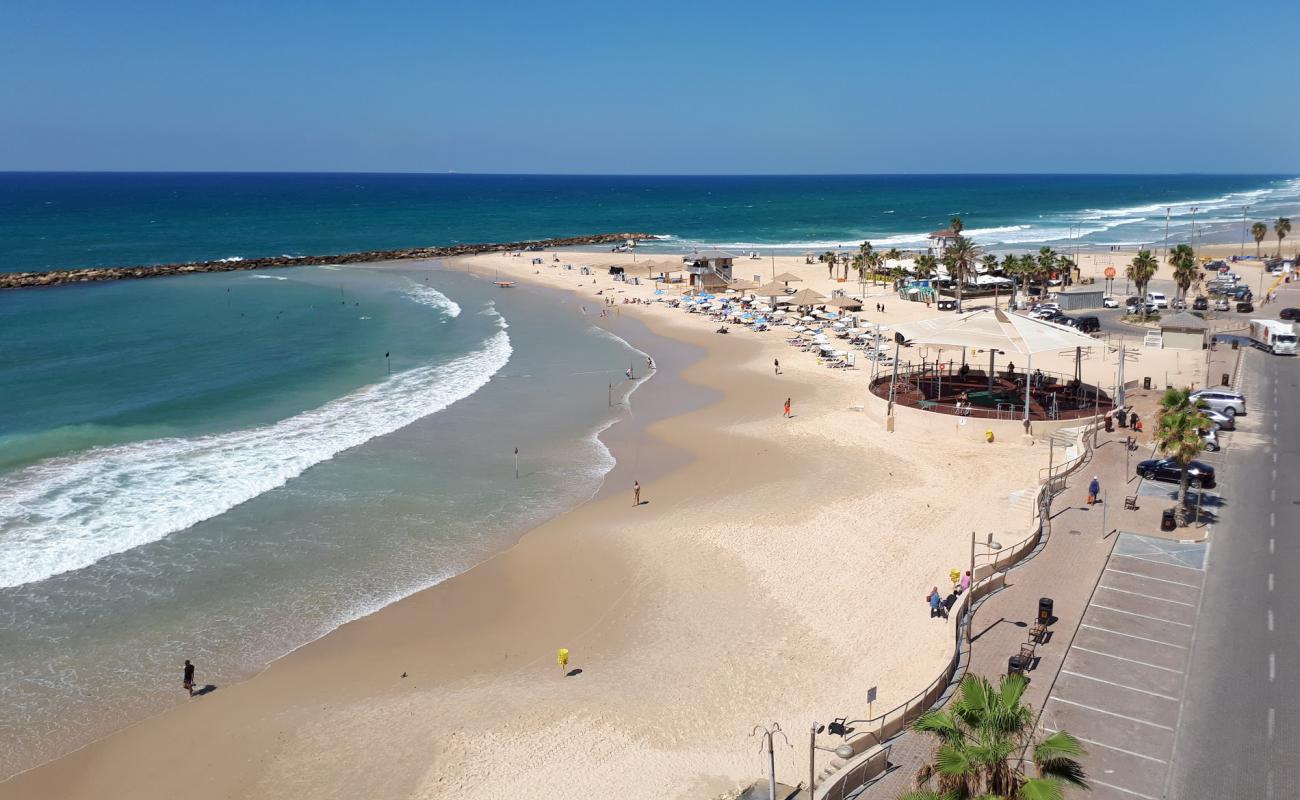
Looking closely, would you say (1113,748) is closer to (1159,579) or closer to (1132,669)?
(1132,669)

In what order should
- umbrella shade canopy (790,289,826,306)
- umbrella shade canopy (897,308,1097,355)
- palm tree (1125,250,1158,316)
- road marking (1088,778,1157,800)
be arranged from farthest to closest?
umbrella shade canopy (790,289,826,306) < palm tree (1125,250,1158,316) < umbrella shade canopy (897,308,1097,355) < road marking (1088,778,1157,800)

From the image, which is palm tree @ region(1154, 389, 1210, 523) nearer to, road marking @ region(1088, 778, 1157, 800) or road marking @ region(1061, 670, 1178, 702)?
road marking @ region(1061, 670, 1178, 702)

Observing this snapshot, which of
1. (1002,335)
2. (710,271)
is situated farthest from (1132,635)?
(710,271)

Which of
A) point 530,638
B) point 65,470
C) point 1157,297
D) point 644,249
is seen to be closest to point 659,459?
point 530,638

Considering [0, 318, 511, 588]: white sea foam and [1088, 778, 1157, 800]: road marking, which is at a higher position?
[0, 318, 511, 588]: white sea foam

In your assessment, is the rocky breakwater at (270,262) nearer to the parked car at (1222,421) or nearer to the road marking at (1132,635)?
the parked car at (1222,421)

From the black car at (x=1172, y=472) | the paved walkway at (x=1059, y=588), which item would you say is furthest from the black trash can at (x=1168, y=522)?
the black car at (x=1172, y=472)

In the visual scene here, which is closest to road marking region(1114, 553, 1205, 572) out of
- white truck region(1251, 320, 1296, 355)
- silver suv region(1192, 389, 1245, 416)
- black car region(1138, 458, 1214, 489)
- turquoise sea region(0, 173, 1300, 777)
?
black car region(1138, 458, 1214, 489)
